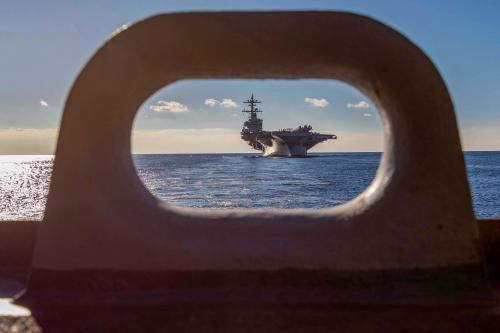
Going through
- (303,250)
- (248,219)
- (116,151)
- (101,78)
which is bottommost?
(303,250)

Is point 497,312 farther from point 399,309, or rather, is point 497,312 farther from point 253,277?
point 253,277

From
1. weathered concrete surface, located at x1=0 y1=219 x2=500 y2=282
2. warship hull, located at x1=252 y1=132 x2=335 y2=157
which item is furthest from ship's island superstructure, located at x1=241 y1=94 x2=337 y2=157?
weathered concrete surface, located at x1=0 y1=219 x2=500 y2=282

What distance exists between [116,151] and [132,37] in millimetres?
743

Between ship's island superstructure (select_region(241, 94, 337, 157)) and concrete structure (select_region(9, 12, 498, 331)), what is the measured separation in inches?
2974

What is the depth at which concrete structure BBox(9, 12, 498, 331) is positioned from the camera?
9.08 ft

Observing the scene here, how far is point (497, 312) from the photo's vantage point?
2473 millimetres

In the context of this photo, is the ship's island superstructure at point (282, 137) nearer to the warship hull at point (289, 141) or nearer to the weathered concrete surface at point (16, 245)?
the warship hull at point (289, 141)

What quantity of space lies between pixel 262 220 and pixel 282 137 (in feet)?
251

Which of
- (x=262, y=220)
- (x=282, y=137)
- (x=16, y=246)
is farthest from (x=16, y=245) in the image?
(x=282, y=137)

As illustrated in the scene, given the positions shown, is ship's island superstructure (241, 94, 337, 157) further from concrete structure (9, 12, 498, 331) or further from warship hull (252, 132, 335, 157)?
concrete structure (9, 12, 498, 331)

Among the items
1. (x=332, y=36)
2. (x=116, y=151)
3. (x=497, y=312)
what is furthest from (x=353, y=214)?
(x=116, y=151)

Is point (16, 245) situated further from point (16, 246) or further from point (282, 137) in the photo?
point (282, 137)

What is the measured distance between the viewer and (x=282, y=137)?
7894cm

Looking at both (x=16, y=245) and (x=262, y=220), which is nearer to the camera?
(x=262, y=220)
